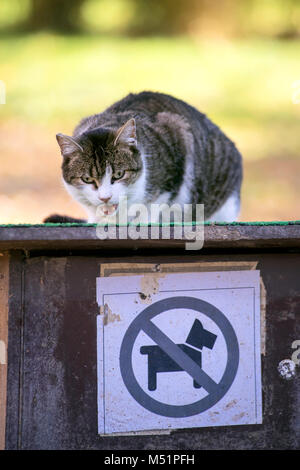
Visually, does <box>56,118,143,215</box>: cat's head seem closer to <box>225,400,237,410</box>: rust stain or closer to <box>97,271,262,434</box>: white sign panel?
<box>97,271,262,434</box>: white sign panel

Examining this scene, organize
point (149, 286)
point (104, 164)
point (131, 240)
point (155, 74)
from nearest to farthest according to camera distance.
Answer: point (131, 240) < point (149, 286) < point (104, 164) < point (155, 74)

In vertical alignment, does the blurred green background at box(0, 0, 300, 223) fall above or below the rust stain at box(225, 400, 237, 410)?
above

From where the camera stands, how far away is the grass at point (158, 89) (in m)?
5.19

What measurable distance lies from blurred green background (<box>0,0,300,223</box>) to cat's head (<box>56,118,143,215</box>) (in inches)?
82.3

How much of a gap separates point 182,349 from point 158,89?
3.72 m

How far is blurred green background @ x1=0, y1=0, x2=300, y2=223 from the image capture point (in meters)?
5.23

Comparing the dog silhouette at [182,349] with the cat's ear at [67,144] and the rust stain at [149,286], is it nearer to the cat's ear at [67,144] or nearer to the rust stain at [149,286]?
the rust stain at [149,286]

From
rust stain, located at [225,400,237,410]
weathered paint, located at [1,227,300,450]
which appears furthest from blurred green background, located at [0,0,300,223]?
rust stain, located at [225,400,237,410]

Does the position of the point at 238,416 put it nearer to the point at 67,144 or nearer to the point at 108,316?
the point at 108,316

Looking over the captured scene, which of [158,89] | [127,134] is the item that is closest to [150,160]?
[127,134]

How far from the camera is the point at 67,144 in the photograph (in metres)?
2.63

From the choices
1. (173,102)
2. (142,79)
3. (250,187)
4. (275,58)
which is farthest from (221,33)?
(173,102)

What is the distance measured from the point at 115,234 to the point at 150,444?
0.55 meters

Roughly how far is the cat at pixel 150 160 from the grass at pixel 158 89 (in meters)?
1.78
